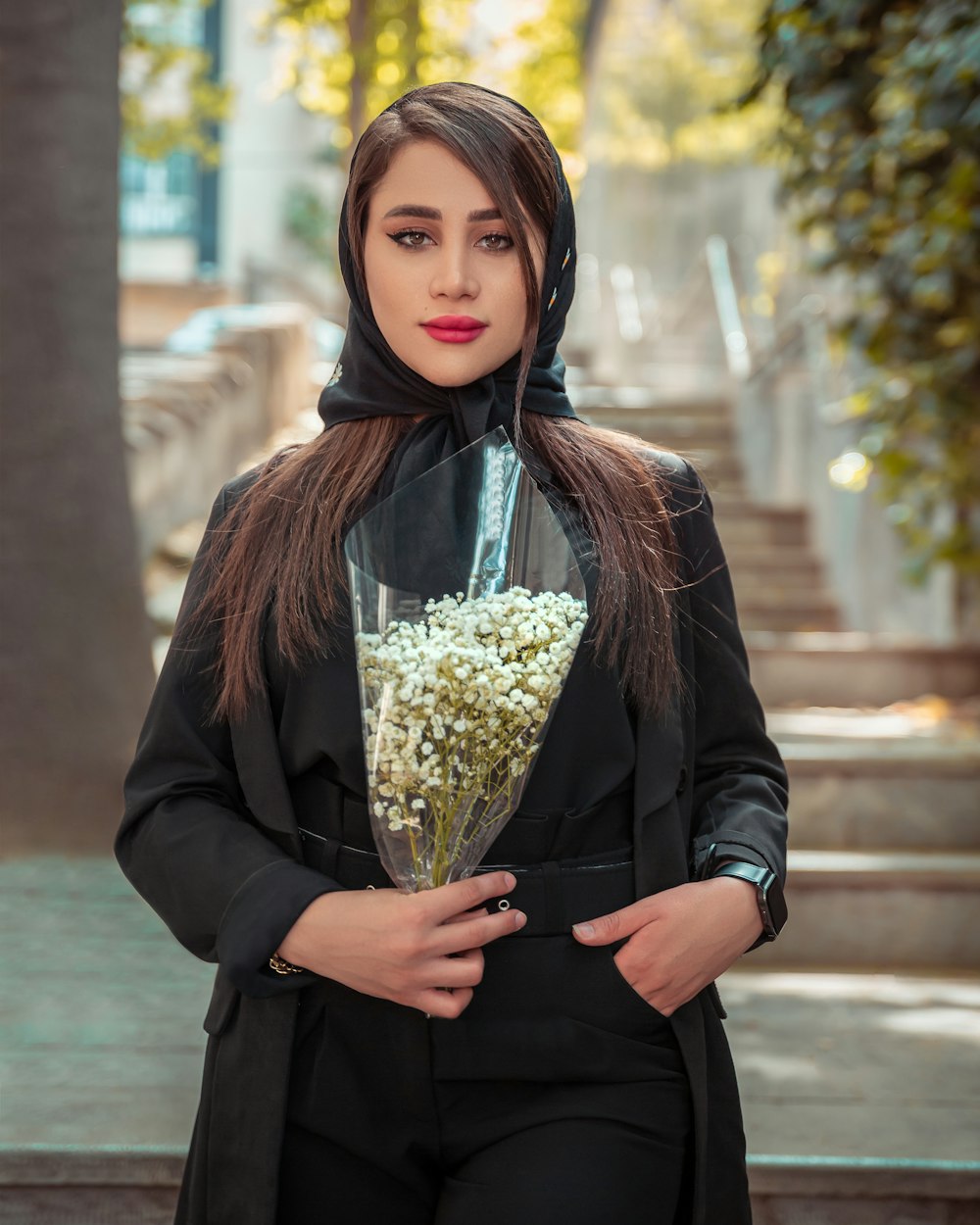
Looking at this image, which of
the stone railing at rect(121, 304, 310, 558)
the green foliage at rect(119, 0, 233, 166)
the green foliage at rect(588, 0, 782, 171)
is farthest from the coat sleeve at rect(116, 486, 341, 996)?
the green foliage at rect(119, 0, 233, 166)

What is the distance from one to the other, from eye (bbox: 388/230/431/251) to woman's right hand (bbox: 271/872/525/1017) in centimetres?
76

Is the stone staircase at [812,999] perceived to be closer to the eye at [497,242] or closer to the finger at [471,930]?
the eye at [497,242]

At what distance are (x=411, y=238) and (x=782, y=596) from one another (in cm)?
616

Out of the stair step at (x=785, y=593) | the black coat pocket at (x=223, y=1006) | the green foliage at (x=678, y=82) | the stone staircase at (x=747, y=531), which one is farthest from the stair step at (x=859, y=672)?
the green foliage at (x=678, y=82)

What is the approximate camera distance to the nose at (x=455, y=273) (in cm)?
177

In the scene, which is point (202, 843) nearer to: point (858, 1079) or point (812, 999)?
point (858, 1079)

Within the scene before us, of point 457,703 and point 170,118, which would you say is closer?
point 457,703

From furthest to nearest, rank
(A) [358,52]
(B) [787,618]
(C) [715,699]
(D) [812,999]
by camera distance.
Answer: (A) [358,52] < (B) [787,618] < (D) [812,999] < (C) [715,699]

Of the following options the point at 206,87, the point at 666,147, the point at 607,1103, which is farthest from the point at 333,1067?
the point at 206,87

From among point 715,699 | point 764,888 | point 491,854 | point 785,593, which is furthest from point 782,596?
point 491,854

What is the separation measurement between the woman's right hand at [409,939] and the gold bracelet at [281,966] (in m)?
0.04

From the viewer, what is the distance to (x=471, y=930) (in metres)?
1.58

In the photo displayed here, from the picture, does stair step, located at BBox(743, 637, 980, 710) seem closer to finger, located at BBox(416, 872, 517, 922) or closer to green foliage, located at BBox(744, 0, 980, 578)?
green foliage, located at BBox(744, 0, 980, 578)

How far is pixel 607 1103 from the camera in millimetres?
1690
